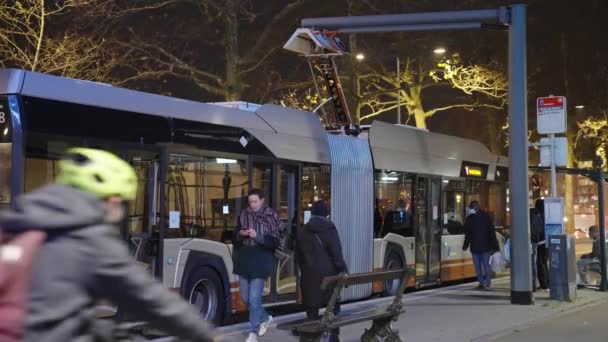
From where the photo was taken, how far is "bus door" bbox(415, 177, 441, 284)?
1525 cm

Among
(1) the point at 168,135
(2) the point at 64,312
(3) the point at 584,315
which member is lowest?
(3) the point at 584,315

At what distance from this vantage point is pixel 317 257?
321 inches

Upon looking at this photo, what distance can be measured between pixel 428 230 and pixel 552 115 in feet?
11.0

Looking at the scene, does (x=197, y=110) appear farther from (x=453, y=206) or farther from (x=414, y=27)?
(x=453, y=206)

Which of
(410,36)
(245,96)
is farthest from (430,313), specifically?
(410,36)

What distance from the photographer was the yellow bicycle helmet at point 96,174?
2.64 m

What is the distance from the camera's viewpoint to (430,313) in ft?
38.7

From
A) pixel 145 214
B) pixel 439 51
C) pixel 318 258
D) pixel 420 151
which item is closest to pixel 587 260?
pixel 420 151

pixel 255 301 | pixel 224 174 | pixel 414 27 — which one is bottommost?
pixel 255 301

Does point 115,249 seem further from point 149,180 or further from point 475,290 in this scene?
point 475,290

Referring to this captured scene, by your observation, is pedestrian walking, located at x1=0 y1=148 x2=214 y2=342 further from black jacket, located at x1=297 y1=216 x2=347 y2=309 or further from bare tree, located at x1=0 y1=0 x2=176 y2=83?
bare tree, located at x1=0 y1=0 x2=176 y2=83

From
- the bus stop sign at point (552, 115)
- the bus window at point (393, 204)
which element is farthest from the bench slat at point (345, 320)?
the bus stop sign at point (552, 115)

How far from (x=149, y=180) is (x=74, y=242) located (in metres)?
7.00

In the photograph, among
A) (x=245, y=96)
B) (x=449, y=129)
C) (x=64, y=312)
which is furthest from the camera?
(x=449, y=129)
